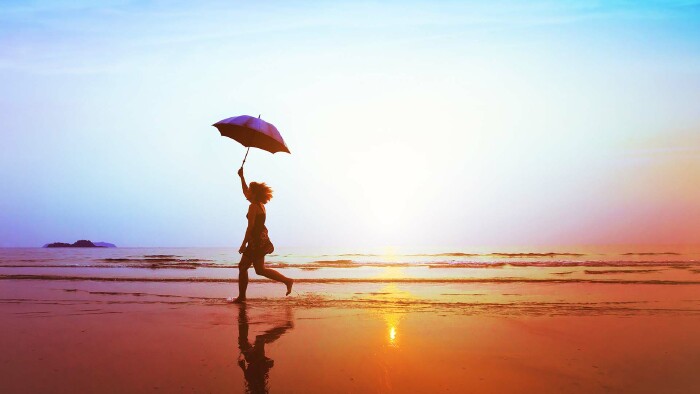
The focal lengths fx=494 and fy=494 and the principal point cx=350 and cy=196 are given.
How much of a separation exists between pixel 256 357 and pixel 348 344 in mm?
1158

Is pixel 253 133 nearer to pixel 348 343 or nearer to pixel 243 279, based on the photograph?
pixel 243 279

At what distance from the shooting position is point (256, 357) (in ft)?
16.3

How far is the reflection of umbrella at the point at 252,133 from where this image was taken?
375 inches

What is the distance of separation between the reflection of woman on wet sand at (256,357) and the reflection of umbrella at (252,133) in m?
3.86

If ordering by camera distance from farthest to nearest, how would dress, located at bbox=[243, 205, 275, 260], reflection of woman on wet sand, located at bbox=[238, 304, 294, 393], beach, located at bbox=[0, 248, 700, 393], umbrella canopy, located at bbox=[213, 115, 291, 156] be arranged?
dress, located at bbox=[243, 205, 275, 260] < umbrella canopy, located at bbox=[213, 115, 291, 156] < beach, located at bbox=[0, 248, 700, 393] < reflection of woman on wet sand, located at bbox=[238, 304, 294, 393]

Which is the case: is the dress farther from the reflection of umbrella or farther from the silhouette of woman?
the reflection of umbrella

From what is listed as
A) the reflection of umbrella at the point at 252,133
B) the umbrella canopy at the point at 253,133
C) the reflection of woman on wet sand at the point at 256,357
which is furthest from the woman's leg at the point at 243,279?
the reflection of woman on wet sand at the point at 256,357

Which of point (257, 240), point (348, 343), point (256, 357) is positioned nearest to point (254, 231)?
point (257, 240)

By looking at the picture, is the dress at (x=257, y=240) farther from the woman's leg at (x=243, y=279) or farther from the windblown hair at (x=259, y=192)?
the windblown hair at (x=259, y=192)

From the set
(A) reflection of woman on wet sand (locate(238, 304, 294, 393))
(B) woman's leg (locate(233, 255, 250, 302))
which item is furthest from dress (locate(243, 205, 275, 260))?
(A) reflection of woman on wet sand (locate(238, 304, 294, 393))

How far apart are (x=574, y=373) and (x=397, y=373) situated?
1629 mm

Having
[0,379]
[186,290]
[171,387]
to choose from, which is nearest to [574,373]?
[171,387]

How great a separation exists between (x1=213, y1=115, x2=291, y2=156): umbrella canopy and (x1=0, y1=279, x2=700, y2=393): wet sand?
314cm

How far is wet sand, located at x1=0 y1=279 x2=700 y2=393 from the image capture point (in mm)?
4152
